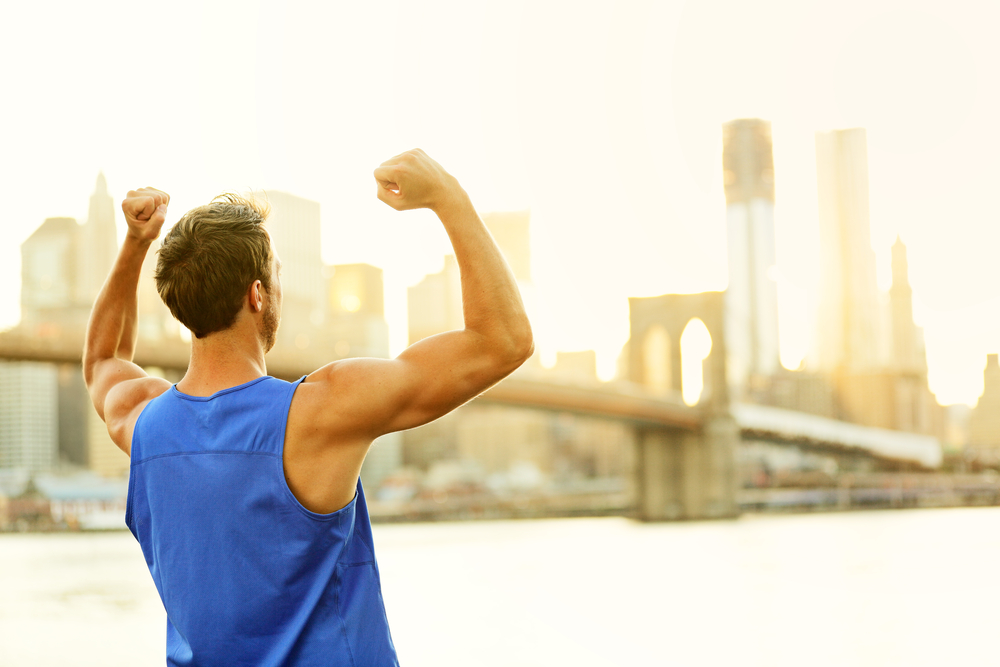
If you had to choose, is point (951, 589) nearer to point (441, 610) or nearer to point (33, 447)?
point (441, 610)

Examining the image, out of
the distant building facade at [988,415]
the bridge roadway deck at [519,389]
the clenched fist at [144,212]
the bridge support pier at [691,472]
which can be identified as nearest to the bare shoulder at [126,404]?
the clenched fist at [144,212]

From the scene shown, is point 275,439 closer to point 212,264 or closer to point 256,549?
point 256,549

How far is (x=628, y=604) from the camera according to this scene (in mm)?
13594

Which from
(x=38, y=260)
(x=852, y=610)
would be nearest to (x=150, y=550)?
(x=852, y=610)

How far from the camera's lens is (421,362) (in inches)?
48.3

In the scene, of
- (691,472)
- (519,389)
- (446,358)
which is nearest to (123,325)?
(446,358)

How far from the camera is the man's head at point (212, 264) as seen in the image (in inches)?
51.4

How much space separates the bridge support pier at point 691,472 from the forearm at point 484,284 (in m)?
36.8

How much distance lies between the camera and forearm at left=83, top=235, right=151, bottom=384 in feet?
5.42

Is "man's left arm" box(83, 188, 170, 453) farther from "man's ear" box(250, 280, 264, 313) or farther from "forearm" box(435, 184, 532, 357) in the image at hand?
"forearm" box(435, 184, 532, 357)

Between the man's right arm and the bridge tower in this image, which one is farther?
the bridge tower

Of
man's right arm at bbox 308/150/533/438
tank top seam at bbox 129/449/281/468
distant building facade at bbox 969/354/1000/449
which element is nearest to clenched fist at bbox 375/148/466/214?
man's right arm at bbox 308/150/533/438

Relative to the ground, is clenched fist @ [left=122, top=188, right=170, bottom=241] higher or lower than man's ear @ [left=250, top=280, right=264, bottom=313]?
higher

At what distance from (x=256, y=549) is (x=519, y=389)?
31266mm
